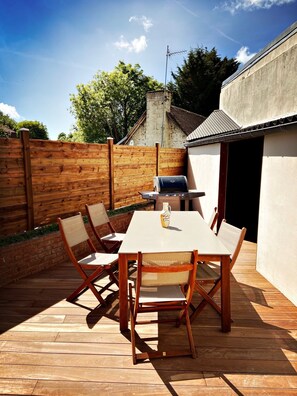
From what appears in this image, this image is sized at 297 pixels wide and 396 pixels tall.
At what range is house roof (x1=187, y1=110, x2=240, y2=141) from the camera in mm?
6807

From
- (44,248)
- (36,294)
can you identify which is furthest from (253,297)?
(44,248)

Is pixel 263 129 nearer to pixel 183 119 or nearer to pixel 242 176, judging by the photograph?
pixel 242 176

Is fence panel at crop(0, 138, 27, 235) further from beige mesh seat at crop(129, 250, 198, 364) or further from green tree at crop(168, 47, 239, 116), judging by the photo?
green tree at crop(168, 47, 239, 116)

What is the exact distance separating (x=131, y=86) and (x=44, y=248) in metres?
29.4

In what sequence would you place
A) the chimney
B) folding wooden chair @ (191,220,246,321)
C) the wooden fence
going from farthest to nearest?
the chimney, the wooden fence, folding wooden chair @ (191,220,246,321)

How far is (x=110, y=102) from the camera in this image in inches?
1156

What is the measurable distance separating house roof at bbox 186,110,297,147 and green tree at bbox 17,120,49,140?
31.7m

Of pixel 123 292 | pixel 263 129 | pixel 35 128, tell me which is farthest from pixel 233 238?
pixel 35 128

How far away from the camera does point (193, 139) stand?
8.84 meters

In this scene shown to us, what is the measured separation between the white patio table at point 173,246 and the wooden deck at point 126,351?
32 cm

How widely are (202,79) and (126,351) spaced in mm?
28229

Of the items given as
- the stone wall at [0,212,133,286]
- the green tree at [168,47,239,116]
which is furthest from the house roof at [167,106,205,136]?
the stone wall at [0,212,133,286]

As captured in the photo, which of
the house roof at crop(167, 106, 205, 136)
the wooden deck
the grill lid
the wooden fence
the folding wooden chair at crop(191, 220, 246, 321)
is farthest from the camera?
the house roof at crop(167, 106, 205, 136)

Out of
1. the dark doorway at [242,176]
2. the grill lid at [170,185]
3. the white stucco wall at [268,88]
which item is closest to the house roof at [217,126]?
the white stucco wall at [268,88]
